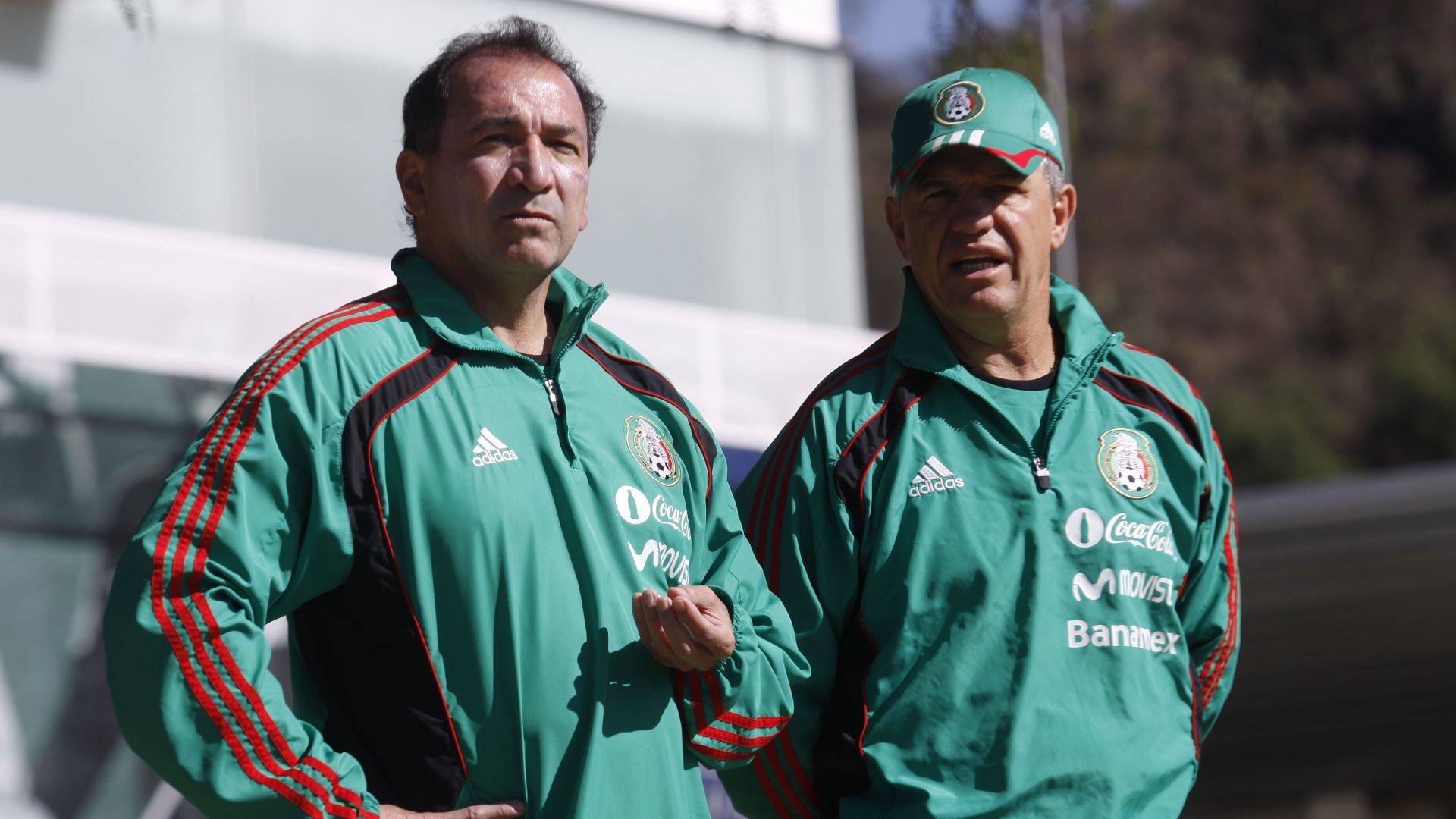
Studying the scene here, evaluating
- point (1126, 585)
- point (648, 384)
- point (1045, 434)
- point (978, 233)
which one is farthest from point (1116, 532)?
point (648, 384)

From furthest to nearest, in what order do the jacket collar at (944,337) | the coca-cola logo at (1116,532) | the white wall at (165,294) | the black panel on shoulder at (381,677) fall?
1. the white wall at (165,294)
2. the jacket collar at (944,337)
3. the coca-cola logo at (1116,532)
4. the black panel on shoulder at (381,677)

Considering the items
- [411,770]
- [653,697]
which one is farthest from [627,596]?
[411,770]

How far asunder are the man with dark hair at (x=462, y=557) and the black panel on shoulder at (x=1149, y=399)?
803 mm

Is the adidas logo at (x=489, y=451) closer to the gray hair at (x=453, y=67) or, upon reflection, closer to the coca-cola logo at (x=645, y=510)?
the coca-cola logo at (x=645, y=510)

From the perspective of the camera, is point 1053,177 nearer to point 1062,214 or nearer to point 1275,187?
point 1062,214

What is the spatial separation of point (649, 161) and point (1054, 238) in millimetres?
2839

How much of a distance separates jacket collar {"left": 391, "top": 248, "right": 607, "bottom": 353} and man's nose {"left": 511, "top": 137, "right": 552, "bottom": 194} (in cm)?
16

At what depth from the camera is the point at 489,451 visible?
8.00ft

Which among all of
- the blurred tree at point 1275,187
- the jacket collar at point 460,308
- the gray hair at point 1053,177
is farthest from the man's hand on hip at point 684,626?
the blurred tree at point 1275,187

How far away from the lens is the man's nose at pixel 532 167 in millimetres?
2553

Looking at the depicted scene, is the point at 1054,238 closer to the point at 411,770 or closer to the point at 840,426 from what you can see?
the point at 840,426

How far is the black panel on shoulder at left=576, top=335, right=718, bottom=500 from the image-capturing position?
2715 millimetres

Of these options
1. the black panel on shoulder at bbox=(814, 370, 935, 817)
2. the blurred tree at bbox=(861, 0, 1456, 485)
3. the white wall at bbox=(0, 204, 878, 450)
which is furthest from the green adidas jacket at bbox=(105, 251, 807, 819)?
the blurred tree at bbox=(861, 0, 1456, 485)

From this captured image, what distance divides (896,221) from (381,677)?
1307mm
